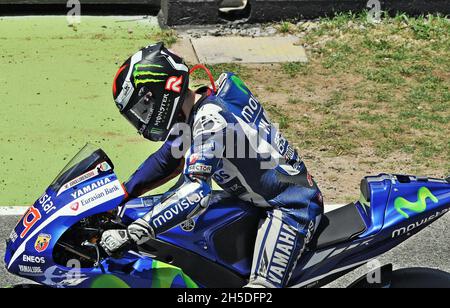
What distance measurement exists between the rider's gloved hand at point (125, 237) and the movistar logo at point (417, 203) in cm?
136

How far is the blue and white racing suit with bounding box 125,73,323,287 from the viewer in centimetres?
473

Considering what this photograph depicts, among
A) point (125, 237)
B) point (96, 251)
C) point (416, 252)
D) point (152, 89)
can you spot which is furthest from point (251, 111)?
point (416, 252)

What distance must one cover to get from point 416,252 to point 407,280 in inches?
71.9

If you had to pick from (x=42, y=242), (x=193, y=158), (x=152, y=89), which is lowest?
(x=42, y=242)

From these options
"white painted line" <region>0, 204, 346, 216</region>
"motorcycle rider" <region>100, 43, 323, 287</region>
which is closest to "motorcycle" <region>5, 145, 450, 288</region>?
"motorcycle rider" <region>100, 43, 323, 287</region>

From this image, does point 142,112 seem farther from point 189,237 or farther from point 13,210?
point 13,210

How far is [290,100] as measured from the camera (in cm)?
966

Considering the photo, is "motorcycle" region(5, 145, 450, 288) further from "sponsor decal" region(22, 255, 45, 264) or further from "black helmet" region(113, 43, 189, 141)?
"black helmet" region(113, 43, 189, 141)

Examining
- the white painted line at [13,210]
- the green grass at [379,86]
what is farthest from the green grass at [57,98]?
the green grass at [379,86]

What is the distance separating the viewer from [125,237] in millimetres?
4449

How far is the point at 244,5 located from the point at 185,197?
24.2ft
